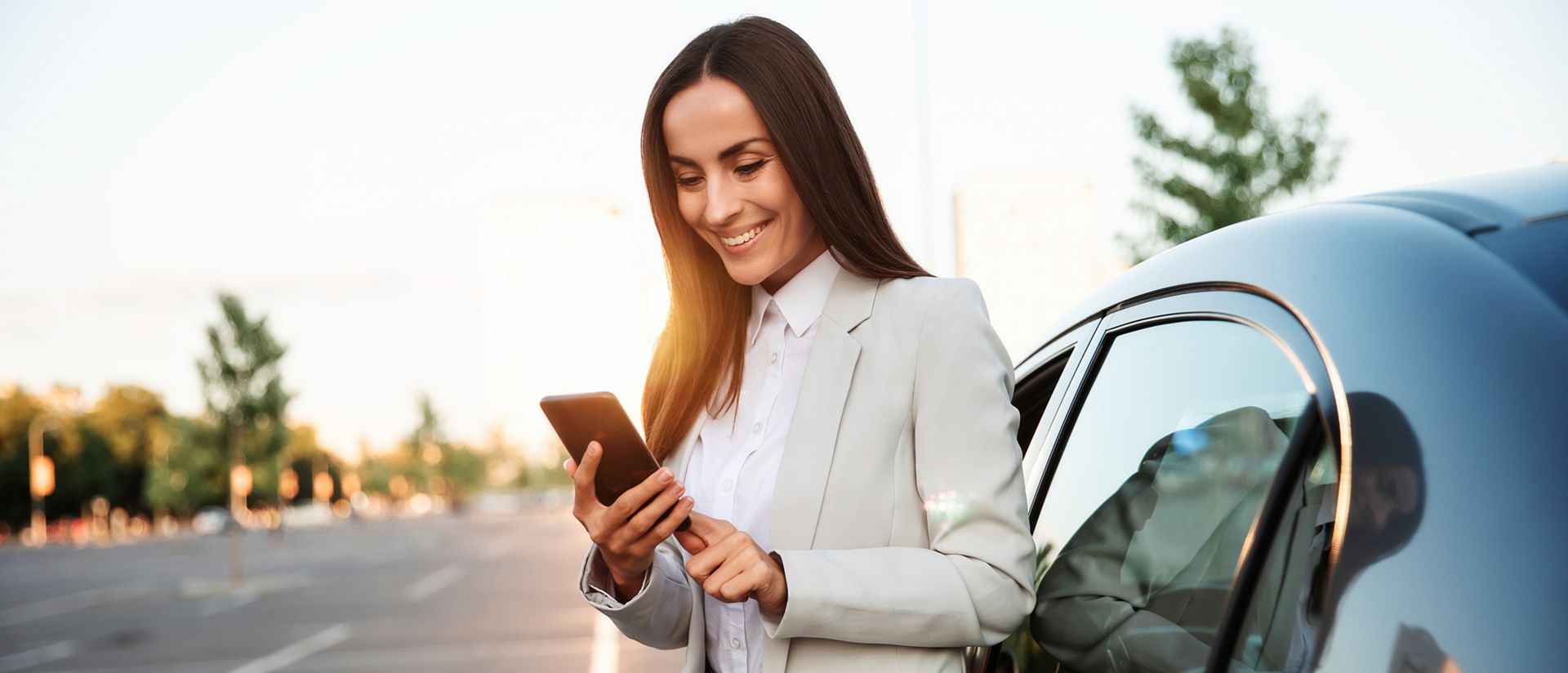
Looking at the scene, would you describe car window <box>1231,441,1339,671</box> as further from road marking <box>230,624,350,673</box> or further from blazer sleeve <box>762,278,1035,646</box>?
road marking <box>230,624,350,673</box>

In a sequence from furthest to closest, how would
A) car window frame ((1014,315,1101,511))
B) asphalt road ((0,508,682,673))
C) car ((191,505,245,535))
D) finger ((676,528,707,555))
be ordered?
car ((191,505,245,535)) < asphalt road ((0,508,682,673)) < car window frame ((1014,315,1101,511)) < finger ((676,528,707,555))

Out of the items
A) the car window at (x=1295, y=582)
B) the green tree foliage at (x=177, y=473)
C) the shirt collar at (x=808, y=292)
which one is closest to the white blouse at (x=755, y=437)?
the shirt collar at (x=808, y=292)

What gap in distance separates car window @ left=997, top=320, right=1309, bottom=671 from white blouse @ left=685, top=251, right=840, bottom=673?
501mm

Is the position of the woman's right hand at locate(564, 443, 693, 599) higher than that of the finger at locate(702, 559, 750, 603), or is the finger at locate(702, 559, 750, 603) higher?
the woman's right hand at locate(564, 443, 693, 599)

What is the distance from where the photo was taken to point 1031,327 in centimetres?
1120

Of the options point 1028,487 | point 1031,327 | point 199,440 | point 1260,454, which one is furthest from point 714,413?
point 199,440

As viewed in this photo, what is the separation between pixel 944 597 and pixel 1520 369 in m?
0.78

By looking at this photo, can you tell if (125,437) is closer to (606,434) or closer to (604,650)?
(604,650)

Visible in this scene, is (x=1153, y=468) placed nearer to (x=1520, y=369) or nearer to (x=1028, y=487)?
(x=1028, y=487)

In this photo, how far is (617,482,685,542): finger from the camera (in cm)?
165

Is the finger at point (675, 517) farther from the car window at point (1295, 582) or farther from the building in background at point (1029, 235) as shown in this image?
the building in background at point (1029, 235)

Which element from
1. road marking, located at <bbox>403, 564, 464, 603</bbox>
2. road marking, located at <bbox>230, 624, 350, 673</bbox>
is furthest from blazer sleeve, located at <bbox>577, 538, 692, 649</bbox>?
road marking, located at <bbox>403, 564, 464, 603</bbox>

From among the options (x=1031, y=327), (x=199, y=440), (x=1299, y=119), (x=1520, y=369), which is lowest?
(x=199, y=440)

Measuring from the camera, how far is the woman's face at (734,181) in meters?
1.85
